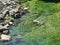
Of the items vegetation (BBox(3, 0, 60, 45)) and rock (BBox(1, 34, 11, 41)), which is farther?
rock (BBox(1, 34, 11, 41))

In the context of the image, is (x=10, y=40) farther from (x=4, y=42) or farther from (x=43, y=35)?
(x=43, y=35)

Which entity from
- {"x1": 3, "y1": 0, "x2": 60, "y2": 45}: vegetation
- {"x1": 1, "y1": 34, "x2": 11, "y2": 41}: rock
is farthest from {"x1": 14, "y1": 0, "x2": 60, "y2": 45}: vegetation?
{"x1": 1, "y1": 34, "x2": 11, "y2": 41}: rock

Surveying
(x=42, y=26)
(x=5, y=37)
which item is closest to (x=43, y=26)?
(x=42, y=26)

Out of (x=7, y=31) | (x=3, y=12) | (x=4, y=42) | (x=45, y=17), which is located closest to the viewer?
(x=4, y=42)

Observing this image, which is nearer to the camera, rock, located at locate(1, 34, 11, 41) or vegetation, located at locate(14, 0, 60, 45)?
vegetation, located at locate(14, 0, 60, 45)

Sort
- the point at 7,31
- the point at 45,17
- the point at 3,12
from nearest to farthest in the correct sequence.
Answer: the point at 7,31 → the point at 45,17 → the point at 3,12

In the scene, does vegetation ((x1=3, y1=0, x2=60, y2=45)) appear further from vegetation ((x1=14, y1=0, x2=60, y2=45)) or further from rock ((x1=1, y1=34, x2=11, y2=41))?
rock ((x1=1, y1=34, x2=11, y2=41))

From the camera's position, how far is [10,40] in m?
24.2

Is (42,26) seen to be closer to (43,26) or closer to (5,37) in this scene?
(43,26)

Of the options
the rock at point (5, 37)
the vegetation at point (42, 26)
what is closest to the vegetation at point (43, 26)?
the vegetation at point (42, 26)

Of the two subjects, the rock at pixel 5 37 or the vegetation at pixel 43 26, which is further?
the rock at pixel 5 37

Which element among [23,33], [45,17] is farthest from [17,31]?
[45,17]

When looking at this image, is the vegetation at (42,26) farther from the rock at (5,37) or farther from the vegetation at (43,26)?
the rock at (5,37)

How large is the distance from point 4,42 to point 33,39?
2848 millimetres
